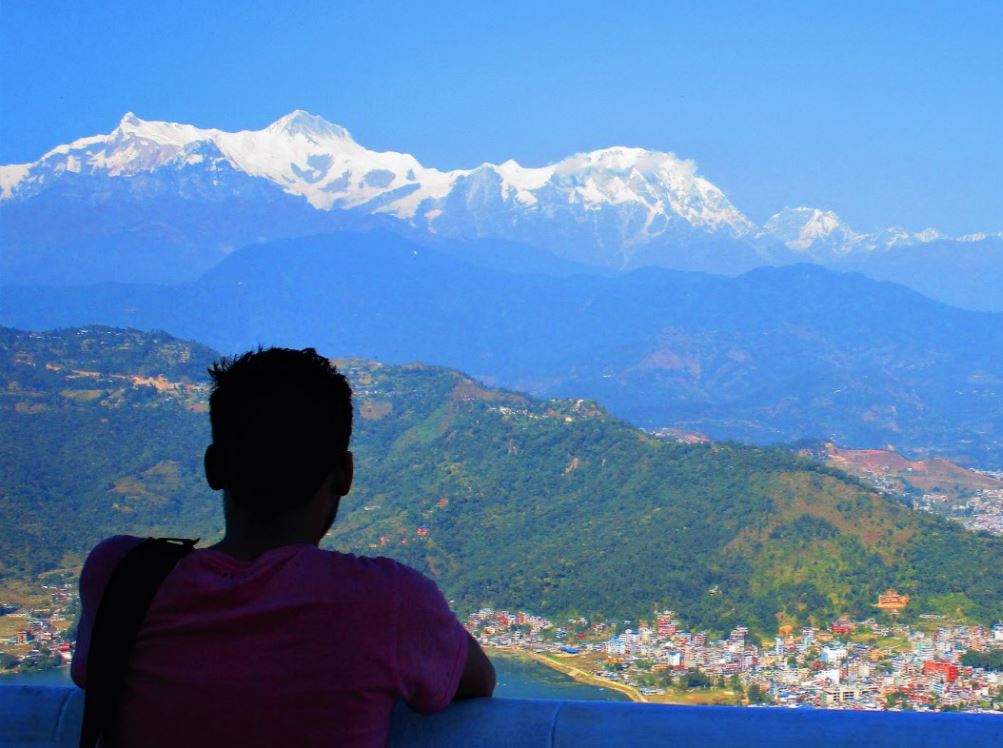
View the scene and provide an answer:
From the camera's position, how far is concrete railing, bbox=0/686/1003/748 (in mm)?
954

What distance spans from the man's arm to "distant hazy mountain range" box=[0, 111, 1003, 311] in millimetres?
63197

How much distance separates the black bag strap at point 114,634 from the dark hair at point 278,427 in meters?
0.10

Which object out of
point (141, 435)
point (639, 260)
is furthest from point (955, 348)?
point (141, 435)

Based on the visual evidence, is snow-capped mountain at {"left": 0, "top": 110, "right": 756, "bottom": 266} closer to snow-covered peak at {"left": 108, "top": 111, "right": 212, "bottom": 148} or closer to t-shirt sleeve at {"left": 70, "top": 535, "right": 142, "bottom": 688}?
snow-covered peak at {"left": 108, "top": 111, "right": 212, "bottom": 148}

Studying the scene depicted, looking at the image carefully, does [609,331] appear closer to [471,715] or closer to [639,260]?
[639,260]

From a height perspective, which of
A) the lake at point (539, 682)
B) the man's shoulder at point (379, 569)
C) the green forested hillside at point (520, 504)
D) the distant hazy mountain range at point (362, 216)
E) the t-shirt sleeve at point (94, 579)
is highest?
the distant hazy mountain range at point (362, 216)

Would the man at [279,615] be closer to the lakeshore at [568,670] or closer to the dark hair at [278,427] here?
the dark hair at [278,427]

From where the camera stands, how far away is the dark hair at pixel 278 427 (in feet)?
3.35

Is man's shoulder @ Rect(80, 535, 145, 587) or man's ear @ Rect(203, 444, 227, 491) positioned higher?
man's ear @ Rect(203, 444, 227, 491)

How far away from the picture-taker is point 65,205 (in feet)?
238

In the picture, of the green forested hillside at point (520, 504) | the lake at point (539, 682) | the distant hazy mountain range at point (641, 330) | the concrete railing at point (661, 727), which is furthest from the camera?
the distant hazy mountain range at point (641, 330)

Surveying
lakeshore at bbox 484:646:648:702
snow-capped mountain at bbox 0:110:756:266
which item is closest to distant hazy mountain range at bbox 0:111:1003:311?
snow-capped mountain at bbox 0:110:756:266

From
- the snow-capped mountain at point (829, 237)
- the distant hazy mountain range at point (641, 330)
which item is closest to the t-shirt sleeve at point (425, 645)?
the distant hazy mountain range at point (641, 330)

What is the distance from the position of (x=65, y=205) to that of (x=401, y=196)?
111ft
